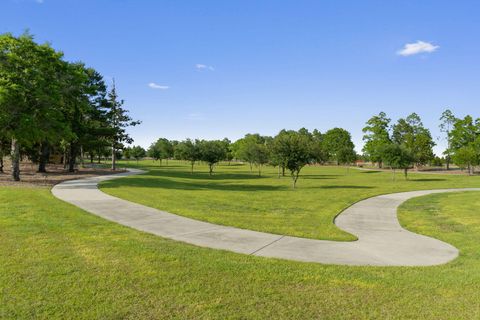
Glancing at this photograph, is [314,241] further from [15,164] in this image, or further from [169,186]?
[15,164]

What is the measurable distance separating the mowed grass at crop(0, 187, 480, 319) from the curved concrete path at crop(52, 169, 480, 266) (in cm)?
48

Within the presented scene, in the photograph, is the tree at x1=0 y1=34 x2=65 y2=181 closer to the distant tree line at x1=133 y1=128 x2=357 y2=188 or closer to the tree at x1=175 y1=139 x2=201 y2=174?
the distant tree line at x1=133 y1=128 x2=357 y2=188

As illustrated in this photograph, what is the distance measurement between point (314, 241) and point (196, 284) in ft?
12.9

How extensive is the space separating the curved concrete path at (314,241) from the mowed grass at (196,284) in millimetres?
481

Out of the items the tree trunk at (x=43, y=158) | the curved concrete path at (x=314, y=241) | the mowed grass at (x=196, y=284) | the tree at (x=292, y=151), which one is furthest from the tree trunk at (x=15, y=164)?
the tree at (x=292, y=151)

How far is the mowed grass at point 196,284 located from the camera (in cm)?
428

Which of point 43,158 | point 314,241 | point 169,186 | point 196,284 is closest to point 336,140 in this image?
point 43,158

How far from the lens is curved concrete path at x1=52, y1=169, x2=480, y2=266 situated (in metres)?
6.80

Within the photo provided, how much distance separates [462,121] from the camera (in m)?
63.6

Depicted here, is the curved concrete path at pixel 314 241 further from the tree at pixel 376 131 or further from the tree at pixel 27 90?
the tree at pixel 376 131

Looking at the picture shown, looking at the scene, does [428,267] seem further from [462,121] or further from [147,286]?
[462,121]

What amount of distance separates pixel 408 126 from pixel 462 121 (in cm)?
1791

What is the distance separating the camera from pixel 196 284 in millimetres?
5031

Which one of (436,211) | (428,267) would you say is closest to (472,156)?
(436,211)
